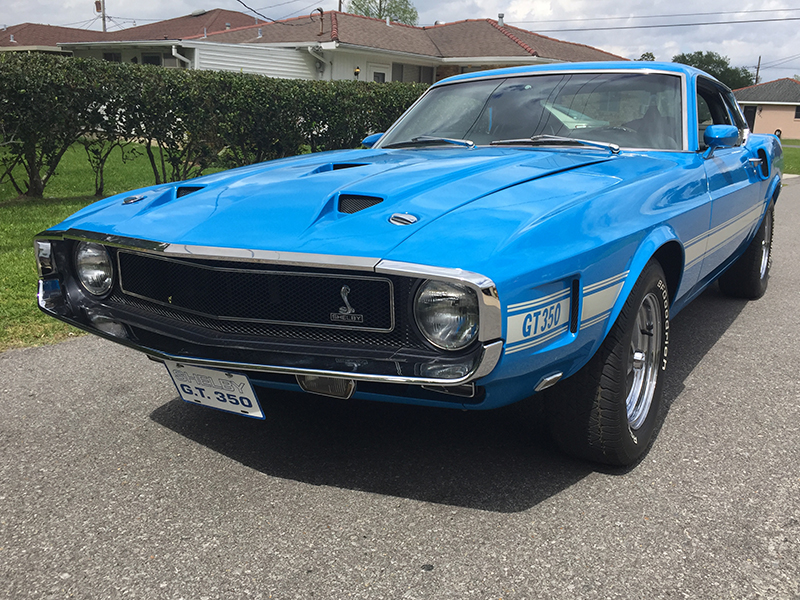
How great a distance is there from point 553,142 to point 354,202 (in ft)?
4.53

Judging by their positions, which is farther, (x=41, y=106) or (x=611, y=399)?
(x=41, y=106)

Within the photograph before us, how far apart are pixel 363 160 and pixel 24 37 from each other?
146 feet

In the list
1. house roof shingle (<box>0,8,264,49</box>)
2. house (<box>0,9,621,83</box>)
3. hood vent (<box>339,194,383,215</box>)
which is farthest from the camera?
house roof shingle (<box>0,8,264,49</box>)

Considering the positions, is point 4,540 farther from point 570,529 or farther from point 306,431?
point 570,529

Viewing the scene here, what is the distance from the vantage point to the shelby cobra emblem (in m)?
2.17

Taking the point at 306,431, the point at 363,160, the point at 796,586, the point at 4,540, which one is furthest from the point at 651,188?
the point at 4,540

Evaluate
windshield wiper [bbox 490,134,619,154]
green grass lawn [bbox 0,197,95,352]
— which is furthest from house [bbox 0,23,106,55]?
windshield wiper [bbox 490,134,619,154]

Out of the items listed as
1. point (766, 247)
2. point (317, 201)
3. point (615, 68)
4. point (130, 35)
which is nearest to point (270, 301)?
point (317, 201)

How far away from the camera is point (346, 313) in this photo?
219 centimetres

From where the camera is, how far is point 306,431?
3018 mm

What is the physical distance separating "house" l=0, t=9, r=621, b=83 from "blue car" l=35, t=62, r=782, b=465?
67.1 feet

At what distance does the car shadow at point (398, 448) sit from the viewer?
256 cm

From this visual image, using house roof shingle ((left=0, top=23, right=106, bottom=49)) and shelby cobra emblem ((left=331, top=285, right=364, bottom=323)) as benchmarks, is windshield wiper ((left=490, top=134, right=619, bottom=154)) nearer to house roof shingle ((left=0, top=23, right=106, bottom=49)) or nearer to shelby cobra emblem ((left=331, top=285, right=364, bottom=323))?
shelby cobra emblem ((left=331, top=285, right=364, bottom=323))

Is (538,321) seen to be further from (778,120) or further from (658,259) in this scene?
(778,120)
